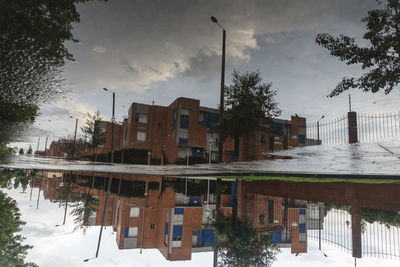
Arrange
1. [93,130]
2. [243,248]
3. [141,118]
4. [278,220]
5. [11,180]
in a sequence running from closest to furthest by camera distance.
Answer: [243,248] → [278,220] → [11,180] → [93,130] → [141,118]

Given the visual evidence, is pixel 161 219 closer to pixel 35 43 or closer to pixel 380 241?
pixel 380 241

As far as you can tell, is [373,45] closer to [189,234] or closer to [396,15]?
[396,15]

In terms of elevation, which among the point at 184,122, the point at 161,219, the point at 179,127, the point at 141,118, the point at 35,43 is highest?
the point at 141,118

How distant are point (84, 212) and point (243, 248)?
282cm

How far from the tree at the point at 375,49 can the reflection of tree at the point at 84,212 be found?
55.6ft

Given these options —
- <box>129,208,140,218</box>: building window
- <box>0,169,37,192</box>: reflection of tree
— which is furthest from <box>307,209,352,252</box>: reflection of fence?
<box>0,169,37,192</box>: reflection of tree

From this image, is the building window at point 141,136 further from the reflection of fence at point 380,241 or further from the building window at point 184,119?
the reflection of fence at point 380,241

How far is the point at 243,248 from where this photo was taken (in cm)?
238

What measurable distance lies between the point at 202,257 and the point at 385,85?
679 inches

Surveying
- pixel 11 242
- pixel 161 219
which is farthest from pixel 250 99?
pixel 11 242

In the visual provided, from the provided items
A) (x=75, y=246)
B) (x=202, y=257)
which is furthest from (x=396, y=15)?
(x=75, y=246)

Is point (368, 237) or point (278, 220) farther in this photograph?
point (278, 220)

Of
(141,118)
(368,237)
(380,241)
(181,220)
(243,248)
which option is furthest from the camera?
(141,118)

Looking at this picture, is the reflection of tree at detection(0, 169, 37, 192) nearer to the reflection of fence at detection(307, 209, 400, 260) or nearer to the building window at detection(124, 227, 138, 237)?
the building window at detection(124, 227, 138, 237)
